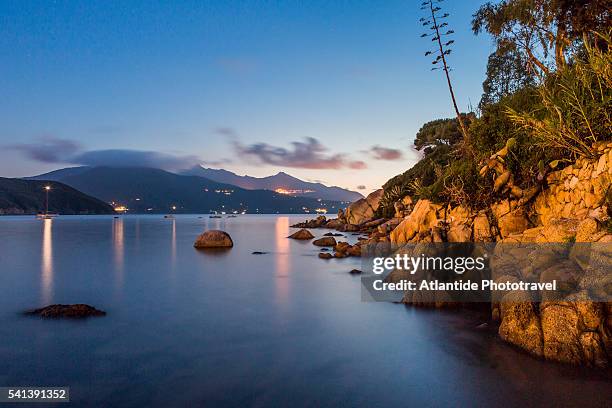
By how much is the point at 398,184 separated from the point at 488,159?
125ft

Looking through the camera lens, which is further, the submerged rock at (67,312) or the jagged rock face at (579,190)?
the submerged rock at (67,312)

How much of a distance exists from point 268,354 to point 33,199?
20788 centimetres

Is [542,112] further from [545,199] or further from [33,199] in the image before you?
[33,199]

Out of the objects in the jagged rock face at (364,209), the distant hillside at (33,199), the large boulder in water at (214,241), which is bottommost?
the large boulder in water at (214,241)

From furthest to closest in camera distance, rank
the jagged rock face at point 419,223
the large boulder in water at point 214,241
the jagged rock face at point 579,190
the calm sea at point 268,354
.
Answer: the large boulder in water at point 214,241 < the jagged rock face at point 419,223 < the jagged rock face at point 579,190 < the calm sea at point 268,354

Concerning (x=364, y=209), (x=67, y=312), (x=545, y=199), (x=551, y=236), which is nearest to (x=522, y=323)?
(x=551, y=236)

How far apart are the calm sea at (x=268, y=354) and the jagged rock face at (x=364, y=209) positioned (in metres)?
40.9

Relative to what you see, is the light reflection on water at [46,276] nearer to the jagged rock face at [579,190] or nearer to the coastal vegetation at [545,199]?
the coastal vegetation at [545,199]

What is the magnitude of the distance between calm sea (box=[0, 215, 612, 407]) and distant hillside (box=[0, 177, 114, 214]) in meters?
190

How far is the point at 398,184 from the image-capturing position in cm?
5306

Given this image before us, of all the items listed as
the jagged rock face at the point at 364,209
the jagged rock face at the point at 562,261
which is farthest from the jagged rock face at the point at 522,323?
the jagged rock face at the point at 364,209

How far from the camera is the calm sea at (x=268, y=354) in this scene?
6.47m

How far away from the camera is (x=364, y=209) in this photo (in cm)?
5753

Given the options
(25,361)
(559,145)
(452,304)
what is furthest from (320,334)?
(559,145)
